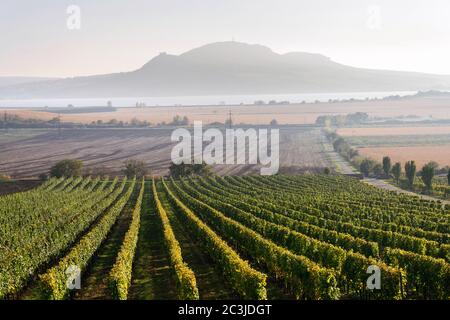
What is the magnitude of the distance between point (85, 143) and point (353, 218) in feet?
474

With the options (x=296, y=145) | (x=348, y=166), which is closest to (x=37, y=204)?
(x=348, y=166)

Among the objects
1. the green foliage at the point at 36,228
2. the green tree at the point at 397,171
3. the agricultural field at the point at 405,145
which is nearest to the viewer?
the green foliage at the point at 36,228

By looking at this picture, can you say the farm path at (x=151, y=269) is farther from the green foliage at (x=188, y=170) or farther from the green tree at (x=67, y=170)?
the green tree at (x=67, y=170)

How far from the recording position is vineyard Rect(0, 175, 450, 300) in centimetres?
2255

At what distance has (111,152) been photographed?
502 feet

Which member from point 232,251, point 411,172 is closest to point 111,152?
point 411,172

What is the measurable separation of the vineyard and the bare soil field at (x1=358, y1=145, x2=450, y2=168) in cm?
6958

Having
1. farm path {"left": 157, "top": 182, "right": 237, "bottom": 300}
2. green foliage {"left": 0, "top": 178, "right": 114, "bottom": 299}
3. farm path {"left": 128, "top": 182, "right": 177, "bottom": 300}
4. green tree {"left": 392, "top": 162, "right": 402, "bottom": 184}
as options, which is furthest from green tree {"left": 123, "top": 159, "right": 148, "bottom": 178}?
farm path {"left": 157, "top": 182, "right": 237, "bottom": 300}

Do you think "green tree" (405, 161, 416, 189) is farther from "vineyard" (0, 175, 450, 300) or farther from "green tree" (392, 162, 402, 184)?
"vineyard" (0, 175, 450, 300)

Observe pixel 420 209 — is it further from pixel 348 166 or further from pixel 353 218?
pixel 348 166

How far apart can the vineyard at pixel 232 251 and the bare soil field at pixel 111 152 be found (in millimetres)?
60842

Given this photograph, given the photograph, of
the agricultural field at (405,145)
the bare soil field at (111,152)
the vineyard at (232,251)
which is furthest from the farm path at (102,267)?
the agricultural field at (405,145)

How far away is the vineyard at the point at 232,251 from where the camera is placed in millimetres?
22547

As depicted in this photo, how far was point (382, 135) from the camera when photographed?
624 feet
